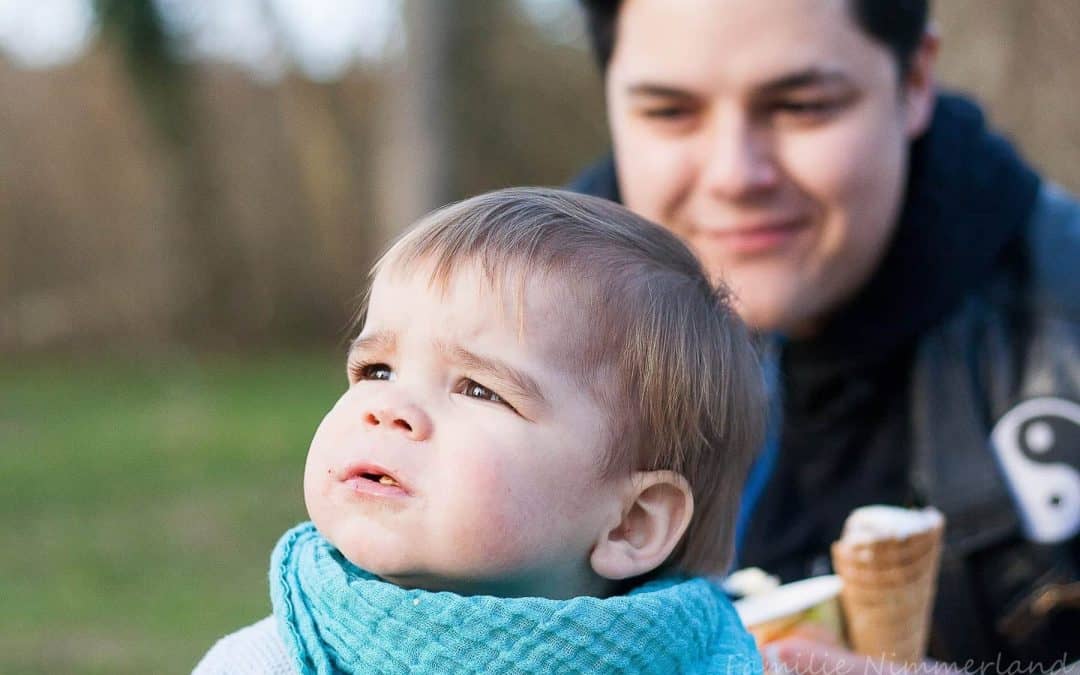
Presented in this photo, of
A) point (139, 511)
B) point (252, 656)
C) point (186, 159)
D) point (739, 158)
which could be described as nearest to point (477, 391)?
point (252, 656)

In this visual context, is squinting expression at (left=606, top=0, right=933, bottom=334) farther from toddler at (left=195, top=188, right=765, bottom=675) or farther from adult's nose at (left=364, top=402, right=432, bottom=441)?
adult's nose at (left=364, top=402, right=432, bottom=441)

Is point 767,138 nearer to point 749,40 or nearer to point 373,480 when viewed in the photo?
point 749,40

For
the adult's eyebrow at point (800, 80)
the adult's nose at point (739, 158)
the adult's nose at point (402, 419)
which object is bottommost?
the adult's nose at point (402, 419)

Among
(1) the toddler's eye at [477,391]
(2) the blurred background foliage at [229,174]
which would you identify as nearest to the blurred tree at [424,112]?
(2) the blurred background foliage at [229,174]

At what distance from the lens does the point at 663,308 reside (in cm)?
172

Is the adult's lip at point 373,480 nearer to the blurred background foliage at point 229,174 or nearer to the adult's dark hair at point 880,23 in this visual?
the adult's dark hair at point 880,23

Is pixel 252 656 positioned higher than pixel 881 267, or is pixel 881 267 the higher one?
pixel 881 267

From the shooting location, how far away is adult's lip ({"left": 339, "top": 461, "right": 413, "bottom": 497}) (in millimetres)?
1544

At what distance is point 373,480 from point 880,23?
1477mm

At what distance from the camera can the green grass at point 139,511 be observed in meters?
Answer: 4.59

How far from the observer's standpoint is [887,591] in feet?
6.65

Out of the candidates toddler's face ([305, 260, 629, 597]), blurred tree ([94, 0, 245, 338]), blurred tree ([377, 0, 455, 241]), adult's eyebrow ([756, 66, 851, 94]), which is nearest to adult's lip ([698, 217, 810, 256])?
adult's eyebrow ([756, 66, 851, 94])

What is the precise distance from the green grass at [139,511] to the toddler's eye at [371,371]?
2.89m

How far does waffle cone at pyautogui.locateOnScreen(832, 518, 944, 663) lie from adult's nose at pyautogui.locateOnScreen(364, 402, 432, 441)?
0.84 m
